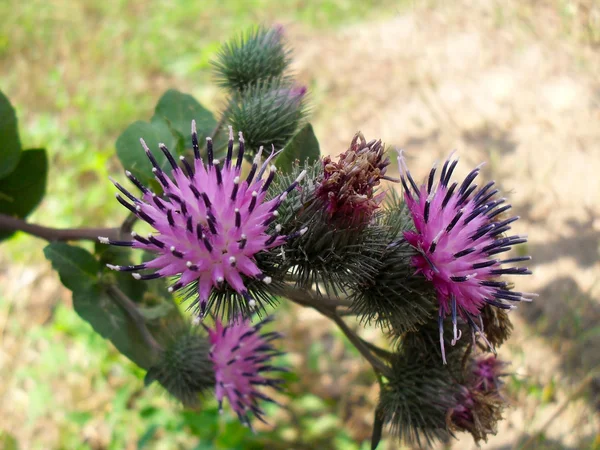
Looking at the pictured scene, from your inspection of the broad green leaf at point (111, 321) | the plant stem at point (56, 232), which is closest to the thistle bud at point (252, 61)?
the plant stem at point (56, 232)

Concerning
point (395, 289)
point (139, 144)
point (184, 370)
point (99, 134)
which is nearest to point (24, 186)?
point (139, 144)

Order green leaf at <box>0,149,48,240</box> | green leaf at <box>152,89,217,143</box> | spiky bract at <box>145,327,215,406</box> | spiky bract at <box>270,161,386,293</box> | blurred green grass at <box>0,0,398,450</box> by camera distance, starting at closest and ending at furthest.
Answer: spiky bract at <box>270,161,386,293</box>
spiky bract at <box>145,327,215,406</box>
green leaf at <box>152,89,217,143</box>
green leaf at <box>0,149,48,240</box>
blurred green grass at <box>0,0,398,450</box>

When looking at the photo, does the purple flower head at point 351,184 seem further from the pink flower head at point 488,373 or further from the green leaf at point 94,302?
the green leaf at point 94,302

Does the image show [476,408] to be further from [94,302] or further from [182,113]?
[182,113]

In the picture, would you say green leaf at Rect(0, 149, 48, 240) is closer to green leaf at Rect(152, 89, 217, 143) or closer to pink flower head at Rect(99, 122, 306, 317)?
green leaf at Rect(152, 89, 217, 143)

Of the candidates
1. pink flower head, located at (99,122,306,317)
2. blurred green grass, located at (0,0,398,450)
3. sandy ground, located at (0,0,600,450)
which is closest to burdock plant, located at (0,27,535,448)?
pink flower head, located at (99,122,306,317)

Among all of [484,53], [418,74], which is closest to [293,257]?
[418,74]
